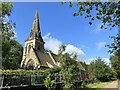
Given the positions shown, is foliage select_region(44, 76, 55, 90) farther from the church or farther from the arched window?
the arched window

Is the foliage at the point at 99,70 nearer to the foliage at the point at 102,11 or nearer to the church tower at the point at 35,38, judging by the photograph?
the church tower at the point at 35,38

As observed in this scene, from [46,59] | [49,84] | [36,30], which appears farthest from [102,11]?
[36,30]

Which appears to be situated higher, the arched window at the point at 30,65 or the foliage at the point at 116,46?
the arched window at the point at 30,65

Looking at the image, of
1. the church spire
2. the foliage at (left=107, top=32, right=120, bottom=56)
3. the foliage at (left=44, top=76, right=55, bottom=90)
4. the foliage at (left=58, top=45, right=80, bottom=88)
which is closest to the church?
the church spire

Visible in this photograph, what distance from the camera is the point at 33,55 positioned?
30281 mm

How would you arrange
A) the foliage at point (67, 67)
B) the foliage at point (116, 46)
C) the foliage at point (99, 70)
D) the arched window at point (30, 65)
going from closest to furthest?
1. the foliage at point (116, 46)
2. the foliage at point (67, 67)
3. the foliage at point (99, 70)
4. the arched window at point (30, 65)

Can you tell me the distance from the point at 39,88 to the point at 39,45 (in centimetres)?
2669

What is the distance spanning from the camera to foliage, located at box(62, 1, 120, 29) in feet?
10.9

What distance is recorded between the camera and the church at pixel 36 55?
96.3ft

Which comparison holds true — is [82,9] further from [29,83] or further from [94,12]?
[29,83]

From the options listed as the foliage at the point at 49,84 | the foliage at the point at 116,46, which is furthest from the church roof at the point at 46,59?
the foliage at the point at 116,46

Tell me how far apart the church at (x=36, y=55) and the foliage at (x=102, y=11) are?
82.3 ft

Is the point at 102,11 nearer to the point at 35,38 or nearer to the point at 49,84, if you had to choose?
the point at 49,84

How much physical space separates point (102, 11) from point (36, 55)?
88.1ft
